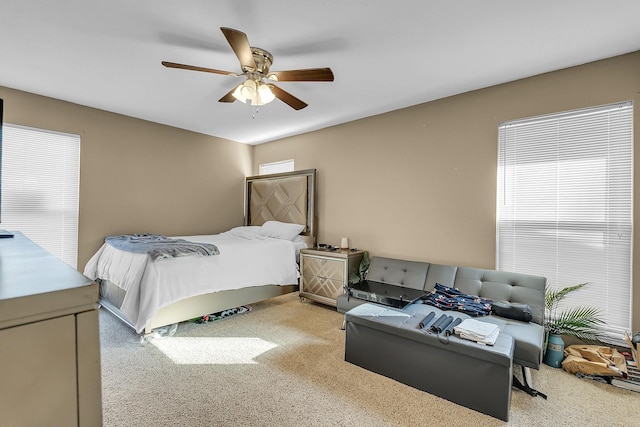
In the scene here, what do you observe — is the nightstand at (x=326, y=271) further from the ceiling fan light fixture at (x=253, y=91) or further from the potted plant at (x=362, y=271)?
the ceiling fan light fixture at (x=253, y=91)

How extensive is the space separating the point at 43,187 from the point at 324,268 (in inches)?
142

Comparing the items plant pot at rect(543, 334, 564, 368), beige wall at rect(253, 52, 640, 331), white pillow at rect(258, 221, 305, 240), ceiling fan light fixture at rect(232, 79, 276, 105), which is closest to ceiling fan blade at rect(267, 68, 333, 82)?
ceiling fan light fixture at rect(232, 79, 276, 105)

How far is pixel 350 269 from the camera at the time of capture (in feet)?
12.6

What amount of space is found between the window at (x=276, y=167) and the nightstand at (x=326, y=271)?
1721 mm

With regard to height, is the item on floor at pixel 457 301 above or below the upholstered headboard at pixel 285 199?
below

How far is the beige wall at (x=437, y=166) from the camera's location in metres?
2.72

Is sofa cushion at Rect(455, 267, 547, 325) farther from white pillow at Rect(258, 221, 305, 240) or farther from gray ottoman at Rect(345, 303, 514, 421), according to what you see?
white pillow at Rect(258, 221, 305, 240)

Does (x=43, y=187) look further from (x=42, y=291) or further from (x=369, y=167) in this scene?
(x=42, y=291)

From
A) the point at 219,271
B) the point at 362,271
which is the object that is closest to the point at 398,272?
the point at 362,271

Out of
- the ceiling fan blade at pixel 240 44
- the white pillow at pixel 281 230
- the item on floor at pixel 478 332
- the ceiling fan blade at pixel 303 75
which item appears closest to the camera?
the ceiling fan blade at pixel 240 44

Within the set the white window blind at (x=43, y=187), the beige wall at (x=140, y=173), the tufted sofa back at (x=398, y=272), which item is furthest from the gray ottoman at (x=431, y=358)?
the white window blind at (x=43, y=187)

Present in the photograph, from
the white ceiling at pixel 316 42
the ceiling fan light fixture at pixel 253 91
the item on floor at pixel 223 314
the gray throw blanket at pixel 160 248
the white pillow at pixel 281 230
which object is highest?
the white ceiling at pixel 316 42

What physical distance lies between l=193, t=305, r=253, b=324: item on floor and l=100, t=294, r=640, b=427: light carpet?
43 cm

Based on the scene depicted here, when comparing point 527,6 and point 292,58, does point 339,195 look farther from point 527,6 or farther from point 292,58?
point 527,6
